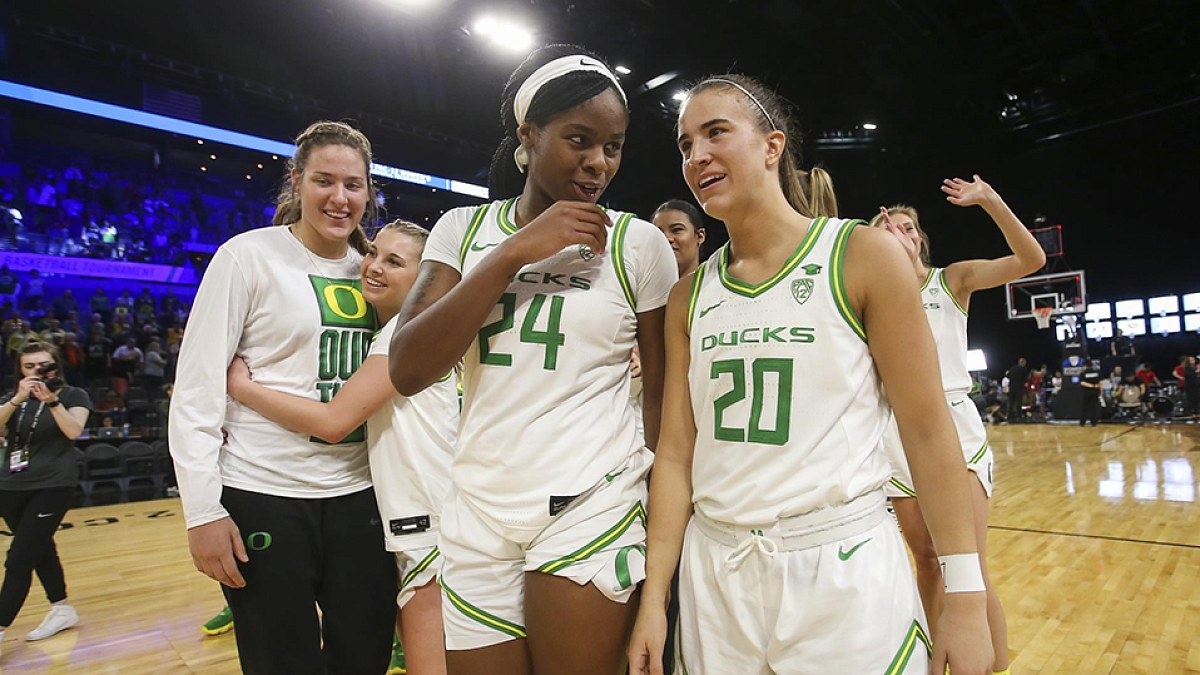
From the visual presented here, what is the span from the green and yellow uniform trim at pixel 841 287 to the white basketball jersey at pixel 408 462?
0.97 m

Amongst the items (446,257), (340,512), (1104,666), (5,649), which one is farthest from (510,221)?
(5,649)

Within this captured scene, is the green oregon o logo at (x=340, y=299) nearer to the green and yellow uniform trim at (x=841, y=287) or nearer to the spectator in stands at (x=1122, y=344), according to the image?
the green and yellow uniform trim at (x=841, y=287)

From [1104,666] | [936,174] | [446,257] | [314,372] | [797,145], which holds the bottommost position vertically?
[1104,666]

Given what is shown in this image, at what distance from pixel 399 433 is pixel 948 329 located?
223 centimetres

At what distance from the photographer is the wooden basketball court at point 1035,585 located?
10.1 ft

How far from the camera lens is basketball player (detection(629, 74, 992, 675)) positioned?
107 cm

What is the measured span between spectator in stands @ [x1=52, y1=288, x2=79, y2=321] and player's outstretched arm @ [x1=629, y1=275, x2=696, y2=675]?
13101mm

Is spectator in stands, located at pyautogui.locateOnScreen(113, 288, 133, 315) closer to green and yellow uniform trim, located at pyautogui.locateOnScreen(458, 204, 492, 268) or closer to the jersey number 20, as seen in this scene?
green and yellow uniform trim, located at pyautogui.locateOnScreen(458, 204, 492, 268)

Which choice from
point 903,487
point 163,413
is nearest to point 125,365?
point 163,413

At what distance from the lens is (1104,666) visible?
2.78m

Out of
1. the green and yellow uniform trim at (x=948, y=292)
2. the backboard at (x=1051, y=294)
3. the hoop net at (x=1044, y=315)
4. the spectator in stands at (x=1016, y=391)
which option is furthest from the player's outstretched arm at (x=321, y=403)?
the spectator in stands at (x=1016, y=391)

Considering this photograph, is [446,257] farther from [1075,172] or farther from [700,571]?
[1075,172]

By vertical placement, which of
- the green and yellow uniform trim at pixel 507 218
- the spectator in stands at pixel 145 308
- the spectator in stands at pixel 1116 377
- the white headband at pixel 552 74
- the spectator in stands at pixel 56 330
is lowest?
the spectator in stands at pixel 1116 377

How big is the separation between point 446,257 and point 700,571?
766 millimetres
